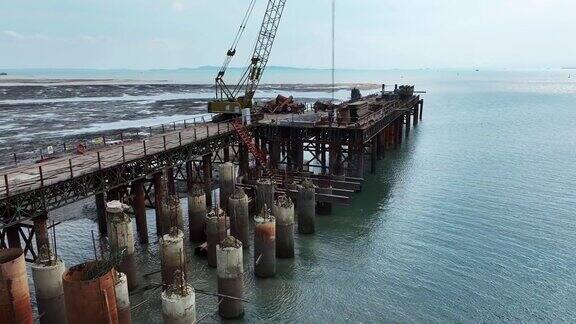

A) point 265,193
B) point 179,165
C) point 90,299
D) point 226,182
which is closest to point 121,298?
point 90,299

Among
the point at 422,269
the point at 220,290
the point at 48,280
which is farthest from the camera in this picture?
the point at 422,269

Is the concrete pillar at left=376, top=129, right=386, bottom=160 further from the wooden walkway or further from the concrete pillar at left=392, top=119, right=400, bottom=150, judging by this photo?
the wooden walkway

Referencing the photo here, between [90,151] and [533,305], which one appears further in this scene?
[90,151]

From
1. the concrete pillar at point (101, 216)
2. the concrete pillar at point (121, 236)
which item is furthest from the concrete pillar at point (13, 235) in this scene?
the concrete pillar at point (101, 216)

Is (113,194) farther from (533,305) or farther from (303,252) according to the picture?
(533,305)

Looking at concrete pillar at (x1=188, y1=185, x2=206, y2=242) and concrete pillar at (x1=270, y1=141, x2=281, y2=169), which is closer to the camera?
concrete pillar at (x1=188, y1=185, x2=206, y2=242)

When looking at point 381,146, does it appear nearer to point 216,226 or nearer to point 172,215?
point 216,226

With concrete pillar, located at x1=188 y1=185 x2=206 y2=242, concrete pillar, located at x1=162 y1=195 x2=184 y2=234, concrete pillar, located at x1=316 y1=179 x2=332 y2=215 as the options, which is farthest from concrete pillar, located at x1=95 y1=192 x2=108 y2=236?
concrete pillar, located at x1=316 y1=179 x2=332 y2=215

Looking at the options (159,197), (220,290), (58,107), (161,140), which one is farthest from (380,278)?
(58,107)
